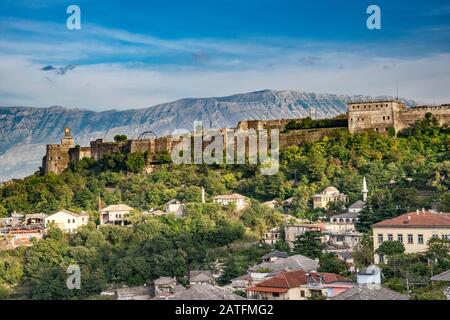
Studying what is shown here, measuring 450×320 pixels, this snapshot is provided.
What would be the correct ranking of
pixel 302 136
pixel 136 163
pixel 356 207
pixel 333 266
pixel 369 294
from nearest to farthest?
1. pixel 369 294
2. pixel 333 266
3. pixel 356 207
4. pixel 302 136
5. pixel 136 163

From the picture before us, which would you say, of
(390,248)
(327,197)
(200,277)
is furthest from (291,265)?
(327,197)

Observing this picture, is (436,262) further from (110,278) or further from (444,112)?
(444,112)

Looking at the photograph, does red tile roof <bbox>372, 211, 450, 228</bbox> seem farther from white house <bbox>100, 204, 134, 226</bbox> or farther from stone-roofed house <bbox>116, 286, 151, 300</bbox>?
white house <bbox>100, 204, 134, 226</bbox>

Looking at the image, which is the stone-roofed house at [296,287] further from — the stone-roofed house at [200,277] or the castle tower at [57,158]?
the castle tower at [57,158]

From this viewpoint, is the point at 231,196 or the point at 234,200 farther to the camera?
the point at 231,196

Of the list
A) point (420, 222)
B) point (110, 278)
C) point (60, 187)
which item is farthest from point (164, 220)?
point (420, 222)

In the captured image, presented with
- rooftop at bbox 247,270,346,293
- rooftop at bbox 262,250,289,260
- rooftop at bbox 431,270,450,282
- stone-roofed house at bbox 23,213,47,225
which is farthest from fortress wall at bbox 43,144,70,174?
rooftop at bbox 431,270,450,282

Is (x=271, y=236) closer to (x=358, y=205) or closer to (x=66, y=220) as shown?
(x=358, y=205)
